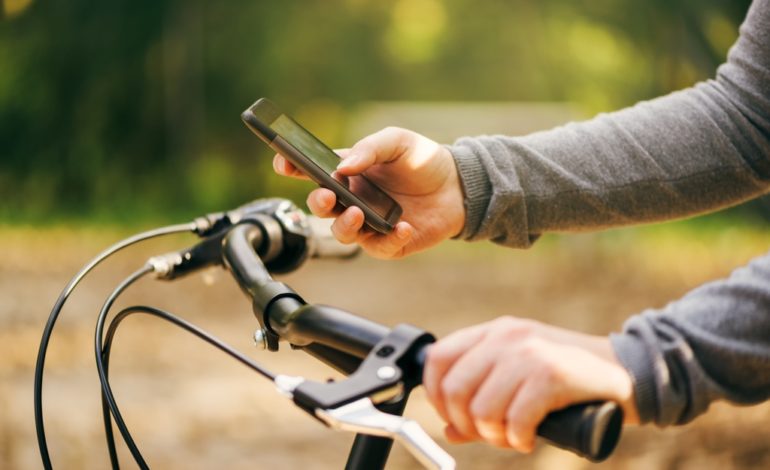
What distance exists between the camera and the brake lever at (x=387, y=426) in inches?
30.0

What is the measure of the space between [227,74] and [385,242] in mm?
9609

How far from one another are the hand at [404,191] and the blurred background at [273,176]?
2024 millimetres

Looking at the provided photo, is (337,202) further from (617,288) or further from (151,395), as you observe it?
(617,288)

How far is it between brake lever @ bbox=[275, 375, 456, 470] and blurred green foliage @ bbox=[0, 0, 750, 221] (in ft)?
28.2

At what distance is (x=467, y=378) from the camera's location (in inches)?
31.1

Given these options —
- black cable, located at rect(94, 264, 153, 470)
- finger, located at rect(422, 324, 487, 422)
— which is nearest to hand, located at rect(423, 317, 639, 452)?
finger, located at rect(422, 324, 487, 422)

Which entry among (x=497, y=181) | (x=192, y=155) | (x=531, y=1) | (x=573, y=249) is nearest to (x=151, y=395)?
(x=497, y=181)

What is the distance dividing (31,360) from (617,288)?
12.1 feet

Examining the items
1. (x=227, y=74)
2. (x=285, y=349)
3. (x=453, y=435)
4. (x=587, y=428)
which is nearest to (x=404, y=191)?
(x=453, y=435)

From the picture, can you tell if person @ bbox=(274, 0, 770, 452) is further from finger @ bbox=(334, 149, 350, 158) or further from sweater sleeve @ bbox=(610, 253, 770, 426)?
sweater sleeve @ bbox=(610, 253, 770, 426)

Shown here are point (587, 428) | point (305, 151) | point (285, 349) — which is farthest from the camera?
point (285, 349)

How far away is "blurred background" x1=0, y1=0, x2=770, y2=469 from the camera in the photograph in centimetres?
379

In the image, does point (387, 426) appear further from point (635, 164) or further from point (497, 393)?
point (635, 164)

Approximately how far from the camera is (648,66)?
9.16 metres
